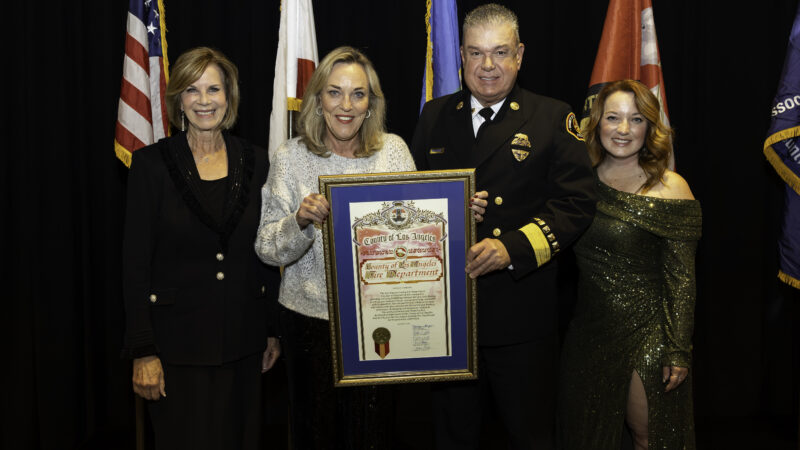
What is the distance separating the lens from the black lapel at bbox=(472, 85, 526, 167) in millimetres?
2367

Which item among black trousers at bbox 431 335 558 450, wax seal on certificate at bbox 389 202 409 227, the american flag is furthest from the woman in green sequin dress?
the american flag

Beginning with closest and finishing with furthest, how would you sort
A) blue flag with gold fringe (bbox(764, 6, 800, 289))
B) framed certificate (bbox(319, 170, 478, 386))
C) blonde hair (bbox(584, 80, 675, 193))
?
framed certificate (bbox(319, 170, 478, 386)), blonde hair (bbox(584, 80, 675, 193)), blue flag with gold fringe (bbox(764, 6, 800, 289))

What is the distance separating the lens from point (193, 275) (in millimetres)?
2236

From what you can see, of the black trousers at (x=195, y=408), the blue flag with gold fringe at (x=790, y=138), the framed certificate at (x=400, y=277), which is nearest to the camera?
the framed certificate at (x=400, y=277)

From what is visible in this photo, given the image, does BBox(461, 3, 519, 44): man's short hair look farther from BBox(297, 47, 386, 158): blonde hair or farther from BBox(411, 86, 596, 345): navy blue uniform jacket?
BBox(297, 47, 386, 158): blonde hair

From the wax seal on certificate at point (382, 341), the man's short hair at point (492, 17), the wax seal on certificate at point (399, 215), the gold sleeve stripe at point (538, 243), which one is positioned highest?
the man's short hair at point (492, 17)

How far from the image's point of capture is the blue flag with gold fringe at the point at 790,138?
3199 millimetres

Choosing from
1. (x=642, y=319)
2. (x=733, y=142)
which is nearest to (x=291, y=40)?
(x=642, y=319)

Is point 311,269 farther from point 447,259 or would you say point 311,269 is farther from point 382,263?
point 447,259

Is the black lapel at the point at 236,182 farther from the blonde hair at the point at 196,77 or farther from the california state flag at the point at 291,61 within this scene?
the california state flag at the point at 291,61

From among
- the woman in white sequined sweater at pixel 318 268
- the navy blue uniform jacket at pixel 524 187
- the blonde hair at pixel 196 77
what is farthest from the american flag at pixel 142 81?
the navy blue uniform jacket at pixel 524 187

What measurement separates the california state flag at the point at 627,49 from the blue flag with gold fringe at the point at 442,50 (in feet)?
2.63

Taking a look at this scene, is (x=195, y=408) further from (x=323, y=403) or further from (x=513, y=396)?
(x=513, y=396)

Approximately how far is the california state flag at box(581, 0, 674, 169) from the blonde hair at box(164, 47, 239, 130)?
6.71 ft
